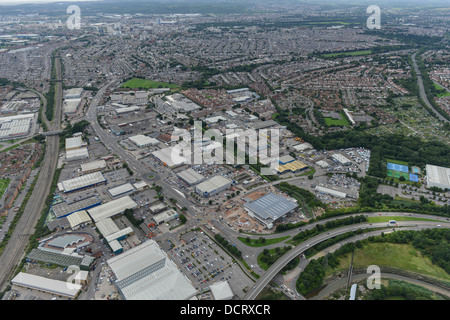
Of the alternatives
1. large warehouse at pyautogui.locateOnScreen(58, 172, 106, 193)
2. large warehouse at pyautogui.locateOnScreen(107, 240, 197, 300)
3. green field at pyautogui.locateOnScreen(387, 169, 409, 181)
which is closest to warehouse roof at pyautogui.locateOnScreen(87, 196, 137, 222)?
large warehouse at pyautogui.locateOnScreen(58, 172, 106, 193)

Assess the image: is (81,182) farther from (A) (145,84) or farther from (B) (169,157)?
(A) (145,84)

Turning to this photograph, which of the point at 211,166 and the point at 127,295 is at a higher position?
the point at 211,166

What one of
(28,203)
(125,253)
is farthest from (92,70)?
(125,253)

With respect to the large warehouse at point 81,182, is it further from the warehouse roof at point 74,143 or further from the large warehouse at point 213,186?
the large warehouse at point 213,186

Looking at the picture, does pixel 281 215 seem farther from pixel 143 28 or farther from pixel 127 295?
pixel 143 28

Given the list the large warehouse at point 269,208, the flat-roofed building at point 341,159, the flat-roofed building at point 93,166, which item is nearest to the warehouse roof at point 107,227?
the flat-roofed building at point 93,166

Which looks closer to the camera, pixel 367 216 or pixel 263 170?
pixel 367 216
